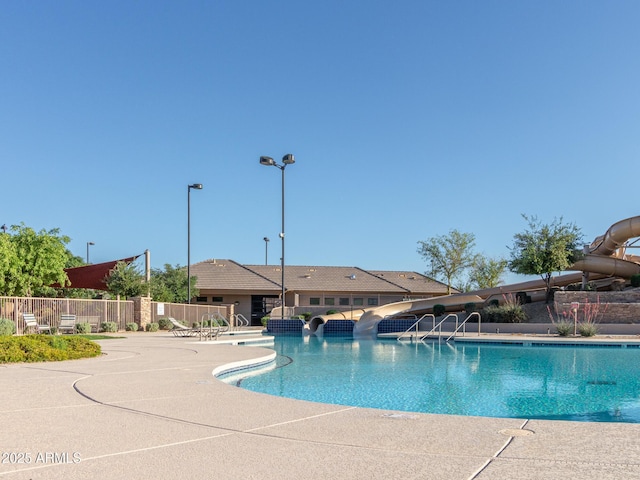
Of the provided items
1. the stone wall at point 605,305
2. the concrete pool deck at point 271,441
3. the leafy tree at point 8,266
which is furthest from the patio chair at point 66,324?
the stone wall at point 605,305

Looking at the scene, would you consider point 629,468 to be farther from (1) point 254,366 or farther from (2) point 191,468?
(1) point 254,366

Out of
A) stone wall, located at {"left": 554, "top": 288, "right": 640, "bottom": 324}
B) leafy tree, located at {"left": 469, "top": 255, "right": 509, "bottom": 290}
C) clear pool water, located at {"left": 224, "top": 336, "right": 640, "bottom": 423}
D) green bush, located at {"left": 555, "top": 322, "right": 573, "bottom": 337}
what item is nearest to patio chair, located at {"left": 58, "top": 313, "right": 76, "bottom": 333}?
clear pool water, located at {"left": 224, "top": 336, "right": 640, "bottom": 423}

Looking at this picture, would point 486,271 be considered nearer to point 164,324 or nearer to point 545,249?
point 545,249

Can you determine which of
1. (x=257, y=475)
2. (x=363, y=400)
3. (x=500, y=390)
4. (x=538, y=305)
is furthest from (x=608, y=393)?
(x=538, y=305)

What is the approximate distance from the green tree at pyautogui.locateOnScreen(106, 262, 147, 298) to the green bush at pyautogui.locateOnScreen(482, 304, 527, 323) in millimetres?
17986

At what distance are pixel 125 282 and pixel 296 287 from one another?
1861 centimetres

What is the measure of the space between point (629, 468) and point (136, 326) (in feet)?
87.0

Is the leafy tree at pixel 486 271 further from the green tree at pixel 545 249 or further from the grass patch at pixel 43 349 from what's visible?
the grass patch at pixel 43 349

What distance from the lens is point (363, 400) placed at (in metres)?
9.31

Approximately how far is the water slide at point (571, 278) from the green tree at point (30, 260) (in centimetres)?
1534

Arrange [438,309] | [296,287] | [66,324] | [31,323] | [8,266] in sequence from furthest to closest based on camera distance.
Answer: [296,287]
[438,309]
[8,266]
[66,324]
[31,323]

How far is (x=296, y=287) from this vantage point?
158 feet

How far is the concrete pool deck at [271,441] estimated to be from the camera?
4.01 m

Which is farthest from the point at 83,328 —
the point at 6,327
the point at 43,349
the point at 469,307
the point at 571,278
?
the point at 571,278
